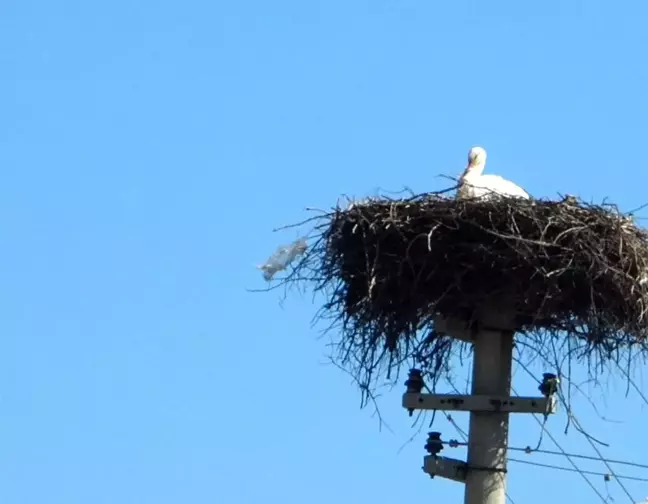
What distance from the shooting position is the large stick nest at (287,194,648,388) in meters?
11.8

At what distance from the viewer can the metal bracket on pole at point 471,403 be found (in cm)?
1187

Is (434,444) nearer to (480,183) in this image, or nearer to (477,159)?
(480,183)

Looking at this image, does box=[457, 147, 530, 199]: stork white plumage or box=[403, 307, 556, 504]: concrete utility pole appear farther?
box=[457, 147, 530, 199]: stork white plumage

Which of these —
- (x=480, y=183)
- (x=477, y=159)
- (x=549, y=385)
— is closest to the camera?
(x=549, y=385)

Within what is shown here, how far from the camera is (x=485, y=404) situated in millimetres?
11945

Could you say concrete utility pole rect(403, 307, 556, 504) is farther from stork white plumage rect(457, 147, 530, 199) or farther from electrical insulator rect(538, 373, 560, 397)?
stork white plumage rect(457, 147, 530, 199)

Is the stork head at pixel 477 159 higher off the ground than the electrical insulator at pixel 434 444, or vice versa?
the stork head at pixel 477 159

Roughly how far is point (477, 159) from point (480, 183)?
1.73 meters

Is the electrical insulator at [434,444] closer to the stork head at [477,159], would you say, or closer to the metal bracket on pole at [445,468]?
the metal bracket on pole at [445,468]

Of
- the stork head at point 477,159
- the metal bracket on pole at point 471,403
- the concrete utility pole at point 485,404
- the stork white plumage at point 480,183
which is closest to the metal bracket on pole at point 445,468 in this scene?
the concrete utility pole at point 485,404

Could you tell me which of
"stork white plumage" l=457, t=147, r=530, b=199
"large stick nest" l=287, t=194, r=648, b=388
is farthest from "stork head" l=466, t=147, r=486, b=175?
"large stick nest" l=287, t=194, r=648, b=388

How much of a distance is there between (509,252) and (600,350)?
729 millimetres

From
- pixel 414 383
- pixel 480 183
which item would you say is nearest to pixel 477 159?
pixel 480 183

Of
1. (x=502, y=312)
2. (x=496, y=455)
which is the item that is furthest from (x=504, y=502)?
(x=502, y=312)
